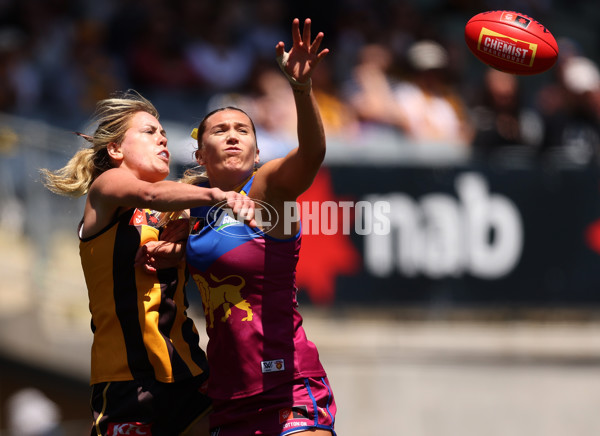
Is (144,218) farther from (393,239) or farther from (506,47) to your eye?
(393,239)

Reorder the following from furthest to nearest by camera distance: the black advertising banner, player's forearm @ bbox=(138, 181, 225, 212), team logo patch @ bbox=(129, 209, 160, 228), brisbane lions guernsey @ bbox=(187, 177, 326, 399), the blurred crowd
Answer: the blurred crowd → the black advertising banner → team logo patch @ bbox=(129, 209, 160, 228) → brisbane lions guernsey @ bbox=(187, 177, 326, 399) → player's forearm @ bbox=(138, 181, 225, 212)

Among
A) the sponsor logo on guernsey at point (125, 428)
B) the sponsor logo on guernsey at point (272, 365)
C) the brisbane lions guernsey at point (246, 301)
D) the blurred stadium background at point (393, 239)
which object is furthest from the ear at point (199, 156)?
the blurred stadium background at point (393, 239)

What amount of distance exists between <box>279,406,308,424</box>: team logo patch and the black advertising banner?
461 cm

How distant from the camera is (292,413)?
401 cm

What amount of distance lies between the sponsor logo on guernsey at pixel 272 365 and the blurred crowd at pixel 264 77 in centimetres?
481

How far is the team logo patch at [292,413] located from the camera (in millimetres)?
3996

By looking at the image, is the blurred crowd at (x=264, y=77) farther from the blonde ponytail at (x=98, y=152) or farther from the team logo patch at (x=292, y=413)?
the team logo patch at (x=292, y=413)

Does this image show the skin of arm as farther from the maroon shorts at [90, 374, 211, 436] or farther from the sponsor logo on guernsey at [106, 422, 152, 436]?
the sponsor logo on guernsey at [106, 422, 152, 436]

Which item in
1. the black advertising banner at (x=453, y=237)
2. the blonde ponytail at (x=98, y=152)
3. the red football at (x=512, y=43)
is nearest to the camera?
the blonde ponytail at (x=98, y=152)

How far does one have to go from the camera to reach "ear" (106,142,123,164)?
4270 millimetres

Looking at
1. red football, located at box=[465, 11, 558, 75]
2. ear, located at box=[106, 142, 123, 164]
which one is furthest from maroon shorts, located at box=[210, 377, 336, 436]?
red football, located at box=[465, 11, 558, 75]

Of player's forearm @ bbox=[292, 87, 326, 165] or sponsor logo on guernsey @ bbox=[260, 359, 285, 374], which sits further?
sponsor logo on guernsey @ bbox=[260, 359, 285, 374]

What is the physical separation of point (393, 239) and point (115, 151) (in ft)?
16.1

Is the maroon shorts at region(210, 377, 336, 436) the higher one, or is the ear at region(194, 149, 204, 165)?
the ear at region(194, 149, 204, 165)
